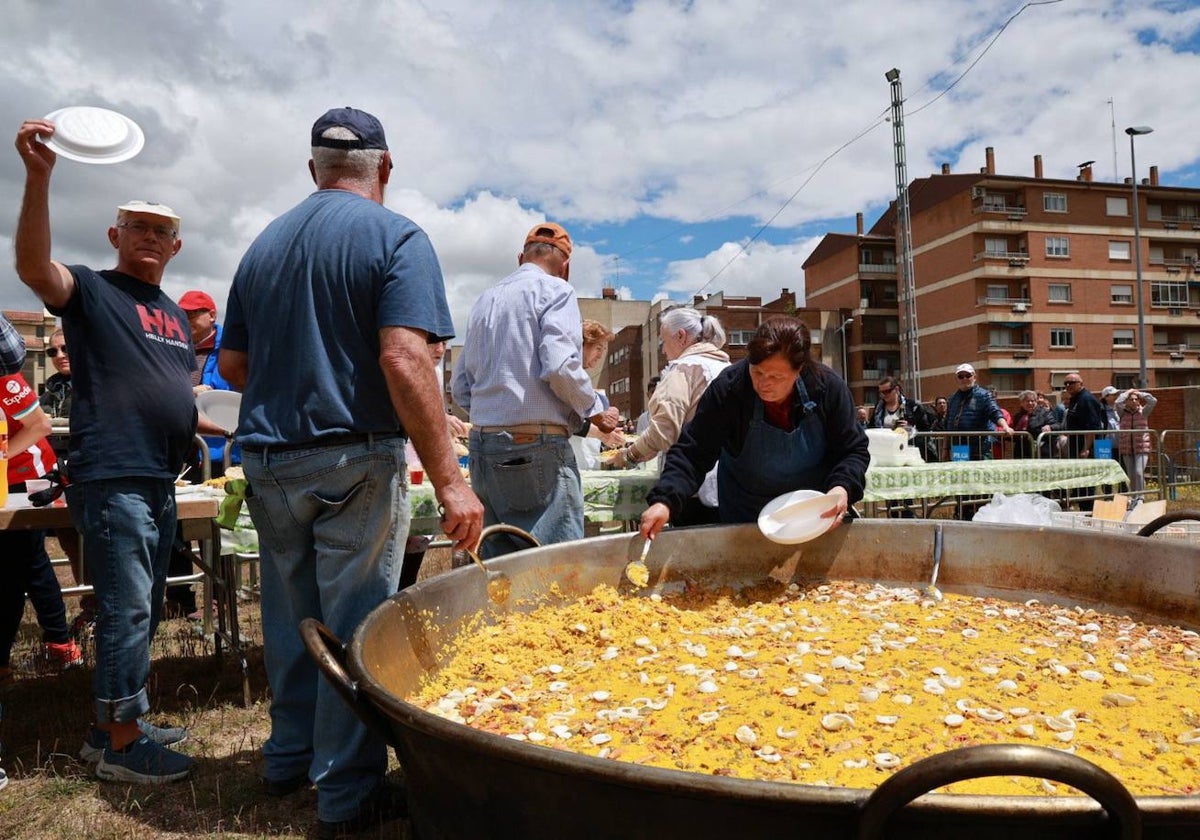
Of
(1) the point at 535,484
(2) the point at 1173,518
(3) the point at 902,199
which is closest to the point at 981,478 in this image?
(2) the point at 1173,518

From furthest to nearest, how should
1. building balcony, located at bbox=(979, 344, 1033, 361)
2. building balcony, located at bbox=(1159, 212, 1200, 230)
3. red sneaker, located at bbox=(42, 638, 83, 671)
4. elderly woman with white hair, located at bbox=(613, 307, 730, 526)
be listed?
building balcony, located at bbox=(1159, 212, 1200, 230), building balcony, located at bbox=(979, 344, 1033, 361), red sneaker, located at bbox=(42, 638, 83, 671), elderly woman with white hair, located at bbox=(613, 307, 730, 526)

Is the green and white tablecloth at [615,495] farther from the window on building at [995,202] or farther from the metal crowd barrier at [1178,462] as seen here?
the window on building at [995,202]

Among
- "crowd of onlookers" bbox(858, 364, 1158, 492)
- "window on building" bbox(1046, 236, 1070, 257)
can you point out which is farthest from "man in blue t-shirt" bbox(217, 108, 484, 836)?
"window on building" bbox(1046, 236, 1070, 257)

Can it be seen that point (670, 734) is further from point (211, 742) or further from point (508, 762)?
point (211, 742)

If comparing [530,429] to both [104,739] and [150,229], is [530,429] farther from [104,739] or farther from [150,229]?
[104,739]

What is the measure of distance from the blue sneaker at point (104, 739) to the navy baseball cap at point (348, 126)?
2006 mm

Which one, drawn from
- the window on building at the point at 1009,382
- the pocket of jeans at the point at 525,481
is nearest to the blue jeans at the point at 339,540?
the pocket of jeans at the point at 525,481

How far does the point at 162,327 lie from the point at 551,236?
5.20 feet

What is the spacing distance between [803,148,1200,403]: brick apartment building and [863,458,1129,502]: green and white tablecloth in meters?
38.6

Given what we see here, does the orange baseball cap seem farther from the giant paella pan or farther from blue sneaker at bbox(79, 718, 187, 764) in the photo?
blue sneaker at bbox(79, 718, 187, 764)

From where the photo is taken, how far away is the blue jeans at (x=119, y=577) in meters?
2.41

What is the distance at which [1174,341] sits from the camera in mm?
45188

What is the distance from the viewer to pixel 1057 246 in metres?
42.9

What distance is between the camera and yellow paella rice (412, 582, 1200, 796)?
1404 mm
